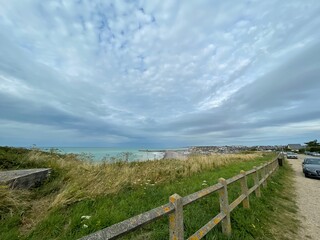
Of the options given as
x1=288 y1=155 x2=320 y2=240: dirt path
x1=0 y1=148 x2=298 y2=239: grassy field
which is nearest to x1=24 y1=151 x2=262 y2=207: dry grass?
x1=0 y1=148 x2=298 y2=239: grassy field

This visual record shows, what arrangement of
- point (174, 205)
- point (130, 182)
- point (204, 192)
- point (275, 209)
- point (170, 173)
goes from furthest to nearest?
point (170, 173)
point (130, 182)
point (275, 209)
point (204, 192)
point (174, 205)

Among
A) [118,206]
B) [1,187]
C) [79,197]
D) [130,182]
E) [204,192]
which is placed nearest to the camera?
[204,192]

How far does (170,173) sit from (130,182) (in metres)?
2.85

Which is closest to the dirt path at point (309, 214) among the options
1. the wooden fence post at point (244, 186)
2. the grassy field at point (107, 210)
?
the grassy field at point (107, 210)

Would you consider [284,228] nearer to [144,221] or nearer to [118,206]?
[118,206]

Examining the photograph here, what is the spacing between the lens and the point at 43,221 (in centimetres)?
419

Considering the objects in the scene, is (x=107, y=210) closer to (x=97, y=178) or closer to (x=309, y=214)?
(x=97, y=178)

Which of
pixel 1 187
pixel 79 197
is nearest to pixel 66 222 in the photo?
pixel 79 197

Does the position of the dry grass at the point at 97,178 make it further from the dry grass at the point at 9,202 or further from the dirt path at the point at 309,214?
the dirt path at the point at 309,214

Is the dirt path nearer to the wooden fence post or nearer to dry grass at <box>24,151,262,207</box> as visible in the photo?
the wooden fence post

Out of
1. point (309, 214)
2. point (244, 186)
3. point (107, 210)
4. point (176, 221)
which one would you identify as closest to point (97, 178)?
point (107, 210)

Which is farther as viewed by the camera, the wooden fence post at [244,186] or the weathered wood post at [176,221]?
the wooden fence post at [244,186]

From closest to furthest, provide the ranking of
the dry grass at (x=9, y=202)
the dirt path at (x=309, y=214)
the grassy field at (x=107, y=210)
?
the grassy field at (x=107, y=210), the dry grass at (x=9, y=202), the dirt path at (x=309, y=214)

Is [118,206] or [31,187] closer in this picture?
[118,206]
